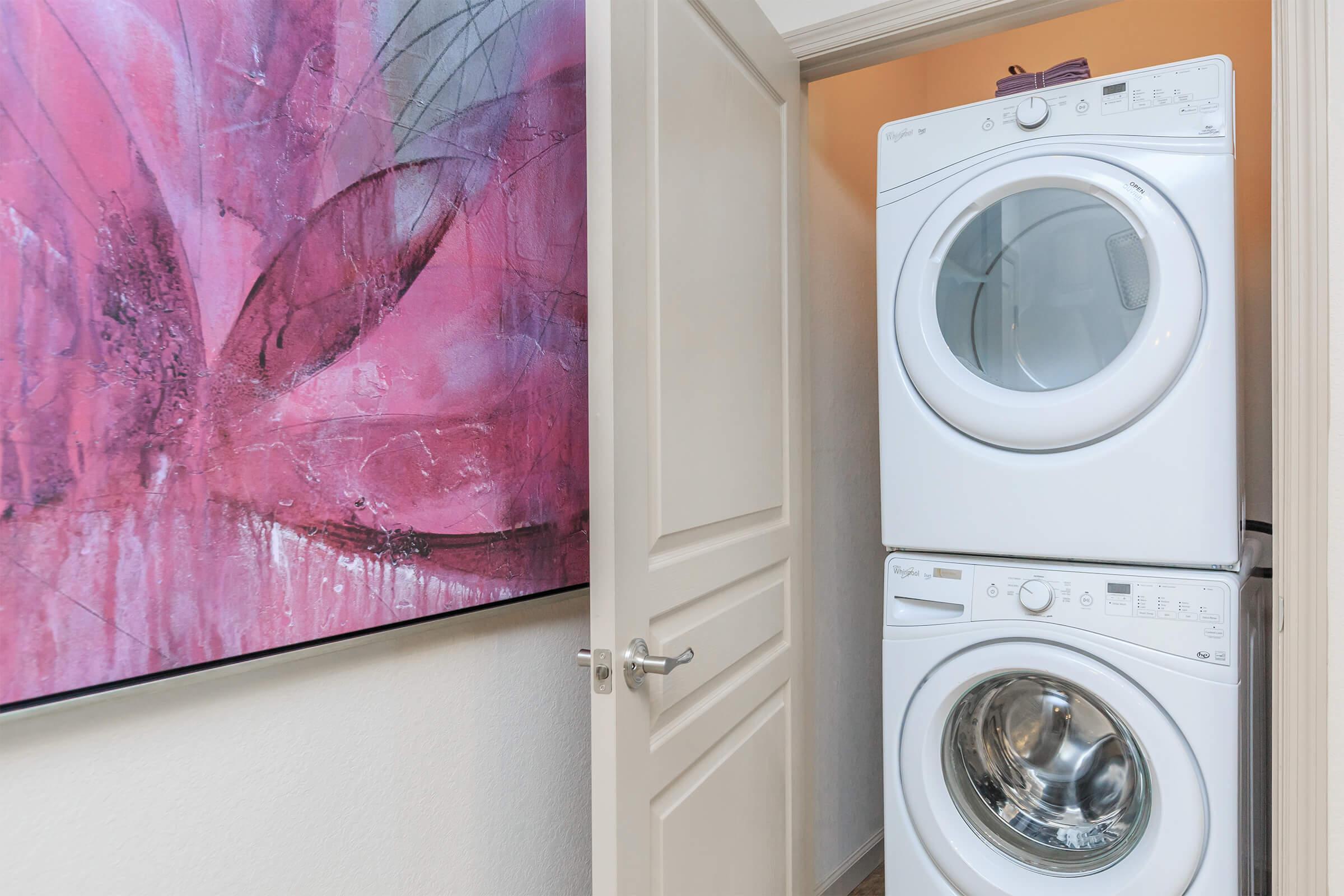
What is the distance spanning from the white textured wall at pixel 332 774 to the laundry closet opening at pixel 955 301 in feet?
2.75

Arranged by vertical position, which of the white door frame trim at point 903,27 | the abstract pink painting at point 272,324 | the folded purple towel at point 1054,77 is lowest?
the abstract pink painting at point 272,324

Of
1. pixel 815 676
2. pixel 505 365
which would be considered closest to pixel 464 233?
pixel 505 365

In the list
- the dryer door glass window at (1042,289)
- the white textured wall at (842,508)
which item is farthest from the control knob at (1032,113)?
the white textured wall at (842,508)

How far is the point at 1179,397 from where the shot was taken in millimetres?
1290

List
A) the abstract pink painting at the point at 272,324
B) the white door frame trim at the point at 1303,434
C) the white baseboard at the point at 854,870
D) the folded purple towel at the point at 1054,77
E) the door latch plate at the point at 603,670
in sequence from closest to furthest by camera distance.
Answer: the abstract pink painting at the point at 272,324 → the door latch plate at the point at 603,670 → the white door frame trim at the point at 1303,434 → the folded purple towel at the point at 1054,77 → the white baseboard at the point at 854,870

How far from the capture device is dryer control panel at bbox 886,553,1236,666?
1271mm

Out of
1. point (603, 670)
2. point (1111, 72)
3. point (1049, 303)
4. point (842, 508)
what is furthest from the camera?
point (1111, 72)

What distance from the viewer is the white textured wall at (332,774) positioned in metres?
0.69

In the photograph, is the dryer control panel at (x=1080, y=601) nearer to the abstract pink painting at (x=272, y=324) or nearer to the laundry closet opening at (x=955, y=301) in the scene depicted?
the laundry closet opening at (x=955, y=301)

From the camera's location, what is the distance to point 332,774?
0.89 meters

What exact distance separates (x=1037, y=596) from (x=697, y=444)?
0.72 metres

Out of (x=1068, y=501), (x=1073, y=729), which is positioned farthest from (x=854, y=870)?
(x=1068, y=501)

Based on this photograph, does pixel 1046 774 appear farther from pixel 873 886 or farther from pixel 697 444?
pixel 697 444

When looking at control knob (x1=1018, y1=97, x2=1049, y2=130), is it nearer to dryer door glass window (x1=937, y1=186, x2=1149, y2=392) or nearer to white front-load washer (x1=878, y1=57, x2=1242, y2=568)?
white front-load washer (x1=878, y1=57, x2=1242, y2=568)
